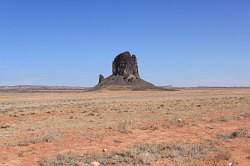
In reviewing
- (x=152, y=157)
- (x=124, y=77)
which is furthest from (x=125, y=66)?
(x=152, y=157)

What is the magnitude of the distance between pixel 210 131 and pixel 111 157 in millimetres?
8124

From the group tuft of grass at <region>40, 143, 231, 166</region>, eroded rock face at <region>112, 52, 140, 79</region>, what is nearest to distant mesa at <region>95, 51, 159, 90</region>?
eroded rock face at <region>112, 52, 140, 79</region>

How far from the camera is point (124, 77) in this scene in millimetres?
157000

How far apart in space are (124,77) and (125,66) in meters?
6.15

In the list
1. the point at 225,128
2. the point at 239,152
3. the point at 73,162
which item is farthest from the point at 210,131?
the point at 73,162

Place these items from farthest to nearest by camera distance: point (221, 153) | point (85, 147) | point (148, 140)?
point (148, 140) → point (85, 147) → point (221, 153)

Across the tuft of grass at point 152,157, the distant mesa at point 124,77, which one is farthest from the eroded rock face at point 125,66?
the tuft of grass at point 152,157

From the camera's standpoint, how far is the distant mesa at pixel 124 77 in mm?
149000

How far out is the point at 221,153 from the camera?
547 inches

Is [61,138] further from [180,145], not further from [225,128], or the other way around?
[225,128]

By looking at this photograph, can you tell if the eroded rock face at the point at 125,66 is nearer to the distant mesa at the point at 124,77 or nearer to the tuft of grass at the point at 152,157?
the distant mesa at the point at 124,77

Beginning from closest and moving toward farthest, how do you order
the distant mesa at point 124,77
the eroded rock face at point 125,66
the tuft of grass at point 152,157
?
the tuft of grass at point 152,157
the distant mesa at point 124,77
the eroded rock face at point 125,66

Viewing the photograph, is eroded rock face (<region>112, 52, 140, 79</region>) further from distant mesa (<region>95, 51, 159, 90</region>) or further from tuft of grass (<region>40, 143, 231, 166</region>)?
tuft of grass (<region>40, 143, 231, 166</region>)

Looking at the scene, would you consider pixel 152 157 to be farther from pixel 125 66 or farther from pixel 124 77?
pixel 125 66
